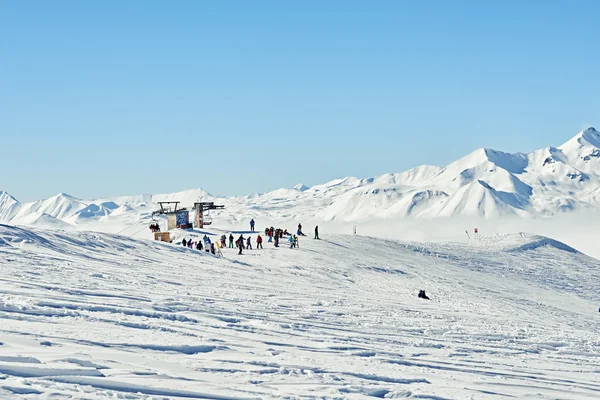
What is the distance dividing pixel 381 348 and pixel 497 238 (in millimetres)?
60404

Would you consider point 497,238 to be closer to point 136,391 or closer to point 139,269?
point 139,269

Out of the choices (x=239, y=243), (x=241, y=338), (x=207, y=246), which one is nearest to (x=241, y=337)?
(x=241, y=338)

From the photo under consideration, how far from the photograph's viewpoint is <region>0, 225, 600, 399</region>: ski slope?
10836mm

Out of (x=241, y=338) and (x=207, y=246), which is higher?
(x=207, y=246)

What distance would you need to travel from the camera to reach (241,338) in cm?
1480

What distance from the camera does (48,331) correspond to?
13.1 m

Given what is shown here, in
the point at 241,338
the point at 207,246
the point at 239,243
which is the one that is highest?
the point at 239,243

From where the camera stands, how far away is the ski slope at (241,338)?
35.6 feet

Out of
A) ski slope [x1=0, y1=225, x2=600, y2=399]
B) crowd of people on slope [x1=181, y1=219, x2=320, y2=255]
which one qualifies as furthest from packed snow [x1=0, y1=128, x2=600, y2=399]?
crowd of people on slope [x1=181, y1=219, x2=320, y2=255]

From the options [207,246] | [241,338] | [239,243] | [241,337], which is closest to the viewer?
[241,338]

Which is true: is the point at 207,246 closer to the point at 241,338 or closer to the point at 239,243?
the point at 239,243

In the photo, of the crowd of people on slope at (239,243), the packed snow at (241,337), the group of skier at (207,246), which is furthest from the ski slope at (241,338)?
the crowd of people on slope at (239,243)

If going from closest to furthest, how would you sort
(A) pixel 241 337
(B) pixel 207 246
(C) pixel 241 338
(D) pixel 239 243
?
(C) pixel 241 338
(A) pixel 241 337
(D) pixel 239 243
(B) pixel 207 246

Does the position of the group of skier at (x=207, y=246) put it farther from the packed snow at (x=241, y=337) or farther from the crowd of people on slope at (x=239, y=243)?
the packed snow at (x=241, y=337)
